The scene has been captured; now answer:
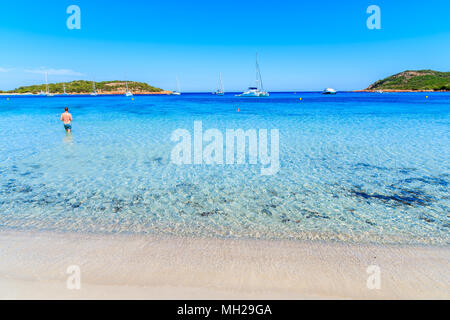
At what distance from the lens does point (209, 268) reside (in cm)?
438

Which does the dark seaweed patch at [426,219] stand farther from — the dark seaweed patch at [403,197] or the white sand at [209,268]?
the white sand at [209,268]

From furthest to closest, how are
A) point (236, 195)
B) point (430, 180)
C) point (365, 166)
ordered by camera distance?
point (365, 166)
point (430, 180)
point (236, 195)

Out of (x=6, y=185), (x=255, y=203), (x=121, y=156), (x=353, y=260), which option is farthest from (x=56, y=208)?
(x=353, y=260)

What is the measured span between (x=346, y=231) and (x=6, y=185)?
10.0m

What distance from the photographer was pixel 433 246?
5164mm

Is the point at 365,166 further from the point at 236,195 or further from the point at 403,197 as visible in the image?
the point at 236,195

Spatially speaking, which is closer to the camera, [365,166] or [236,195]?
[236,195]

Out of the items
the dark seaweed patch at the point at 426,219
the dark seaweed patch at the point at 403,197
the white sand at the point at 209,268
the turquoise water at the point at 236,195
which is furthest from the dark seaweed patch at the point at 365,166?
the white sand at the point at 209,268

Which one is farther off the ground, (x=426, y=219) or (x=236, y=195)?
(x=236, y=195)

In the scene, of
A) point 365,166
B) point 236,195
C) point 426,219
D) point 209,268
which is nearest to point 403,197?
point 426,219

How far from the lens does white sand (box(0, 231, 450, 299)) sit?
3.77 m

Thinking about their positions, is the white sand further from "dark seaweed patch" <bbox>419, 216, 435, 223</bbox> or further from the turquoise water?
"dark seaweed patch" <bbox>419, 216, 435, 223</bbox>

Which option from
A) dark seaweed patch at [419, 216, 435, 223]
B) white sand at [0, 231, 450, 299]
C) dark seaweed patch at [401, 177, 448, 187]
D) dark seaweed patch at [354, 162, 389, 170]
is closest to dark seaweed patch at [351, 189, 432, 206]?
dark seaweed patch at [419, 216, 435, 223]
